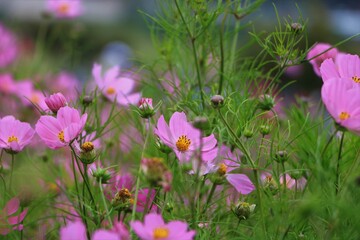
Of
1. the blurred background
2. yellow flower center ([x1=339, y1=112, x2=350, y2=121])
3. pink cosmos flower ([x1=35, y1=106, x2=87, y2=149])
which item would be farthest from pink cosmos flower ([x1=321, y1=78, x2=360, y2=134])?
the blurred background

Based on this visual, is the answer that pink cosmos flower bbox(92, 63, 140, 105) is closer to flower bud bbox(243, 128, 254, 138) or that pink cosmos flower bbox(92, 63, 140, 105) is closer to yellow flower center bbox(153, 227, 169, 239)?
flower bud bbox(243, 128, 254, 138)

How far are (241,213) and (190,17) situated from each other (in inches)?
9.3

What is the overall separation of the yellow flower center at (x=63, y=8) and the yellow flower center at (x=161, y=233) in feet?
3.38

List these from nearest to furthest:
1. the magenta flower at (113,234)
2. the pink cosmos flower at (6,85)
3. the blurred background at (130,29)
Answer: the magenta flower at (113,234) < the pink cosmos flower at (6,85) < the blurred background at (130,29)

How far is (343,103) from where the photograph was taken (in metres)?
0.46

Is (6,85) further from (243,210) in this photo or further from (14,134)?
(243,210)

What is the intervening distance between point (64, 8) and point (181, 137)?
3.04ft

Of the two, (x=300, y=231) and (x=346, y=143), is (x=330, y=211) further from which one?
(x=346, y=143)

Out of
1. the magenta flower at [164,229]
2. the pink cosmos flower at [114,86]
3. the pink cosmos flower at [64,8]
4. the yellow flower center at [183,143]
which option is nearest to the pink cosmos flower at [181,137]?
the yellow flower center at [183,143]

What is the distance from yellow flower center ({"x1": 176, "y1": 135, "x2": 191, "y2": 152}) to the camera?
21.2 inches

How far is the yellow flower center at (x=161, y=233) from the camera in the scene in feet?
1.35

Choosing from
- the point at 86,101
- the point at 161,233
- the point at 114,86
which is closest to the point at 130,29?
the point at 114,86

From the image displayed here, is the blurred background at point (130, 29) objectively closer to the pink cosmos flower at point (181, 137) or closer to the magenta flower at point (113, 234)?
the pink cosmos flower at point (181, 137)

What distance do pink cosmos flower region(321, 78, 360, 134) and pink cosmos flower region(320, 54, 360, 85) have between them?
0.18 feet
